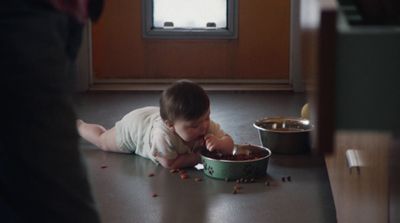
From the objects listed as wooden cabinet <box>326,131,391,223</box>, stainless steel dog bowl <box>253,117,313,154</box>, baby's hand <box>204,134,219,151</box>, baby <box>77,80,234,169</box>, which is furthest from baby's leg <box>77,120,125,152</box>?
wooden cabinet <box>326,131,391,223</box>

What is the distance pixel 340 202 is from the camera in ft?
5.41

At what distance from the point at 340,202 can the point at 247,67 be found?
72.1 inches

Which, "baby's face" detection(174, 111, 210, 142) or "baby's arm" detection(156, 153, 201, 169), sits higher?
"baby's face" detection(174, 111, 210, 142)

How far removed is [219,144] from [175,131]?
130 mm

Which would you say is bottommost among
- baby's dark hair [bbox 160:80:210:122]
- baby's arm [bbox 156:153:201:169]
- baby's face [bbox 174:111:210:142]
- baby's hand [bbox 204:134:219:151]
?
baby's arm [bbox 156:153:201:169]

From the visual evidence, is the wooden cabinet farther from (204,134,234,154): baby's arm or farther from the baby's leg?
the baby's leg

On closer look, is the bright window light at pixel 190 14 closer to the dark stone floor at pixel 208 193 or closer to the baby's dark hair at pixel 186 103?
the dark stone floor at pixel 208 193

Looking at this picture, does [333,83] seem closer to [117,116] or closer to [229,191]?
[229,191]

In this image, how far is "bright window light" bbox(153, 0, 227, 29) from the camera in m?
3.42

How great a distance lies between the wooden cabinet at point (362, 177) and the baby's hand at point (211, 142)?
521 mm

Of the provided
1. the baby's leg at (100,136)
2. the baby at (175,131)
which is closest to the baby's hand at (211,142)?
the baby at (175,131)

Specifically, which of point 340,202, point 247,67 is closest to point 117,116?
point 247,67

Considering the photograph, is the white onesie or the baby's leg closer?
the white onesie

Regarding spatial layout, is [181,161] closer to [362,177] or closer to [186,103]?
[186,103]
